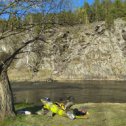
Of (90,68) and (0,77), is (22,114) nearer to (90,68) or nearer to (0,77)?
(0,77)

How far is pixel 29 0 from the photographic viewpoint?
1049 inches

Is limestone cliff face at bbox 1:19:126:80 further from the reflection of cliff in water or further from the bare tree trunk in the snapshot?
the bare tree trunk

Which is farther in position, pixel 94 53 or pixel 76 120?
pixel 94 53

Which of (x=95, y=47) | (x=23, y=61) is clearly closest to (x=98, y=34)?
(x=95, y=47)

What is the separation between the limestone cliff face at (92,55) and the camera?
18038 cm

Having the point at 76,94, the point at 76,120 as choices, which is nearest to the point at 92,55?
the point at 76,94

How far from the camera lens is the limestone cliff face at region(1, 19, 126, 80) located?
180 m

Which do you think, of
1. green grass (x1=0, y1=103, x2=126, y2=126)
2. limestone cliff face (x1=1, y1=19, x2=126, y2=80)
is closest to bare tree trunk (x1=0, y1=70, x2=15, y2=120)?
green grass (x1=0, y1=103, x2=126, y2=126)

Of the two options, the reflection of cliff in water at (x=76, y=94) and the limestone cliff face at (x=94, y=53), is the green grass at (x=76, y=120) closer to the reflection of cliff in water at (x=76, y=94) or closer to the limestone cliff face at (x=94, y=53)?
the reflection of cliff in water at (x=76, y=94)

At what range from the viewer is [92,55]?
18775cm

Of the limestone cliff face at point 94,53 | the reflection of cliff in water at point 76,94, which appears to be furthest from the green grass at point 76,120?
the limestone cliff face at point 94,53

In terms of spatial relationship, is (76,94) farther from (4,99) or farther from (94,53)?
(94,53)

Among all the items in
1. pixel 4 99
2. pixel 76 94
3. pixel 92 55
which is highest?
pixel 92 55

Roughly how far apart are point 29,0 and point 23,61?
15579 cm
